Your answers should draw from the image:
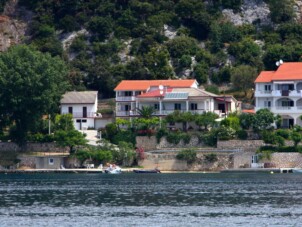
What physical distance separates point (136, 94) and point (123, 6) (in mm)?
21649

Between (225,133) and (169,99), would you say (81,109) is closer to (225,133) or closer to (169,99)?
(169,99)

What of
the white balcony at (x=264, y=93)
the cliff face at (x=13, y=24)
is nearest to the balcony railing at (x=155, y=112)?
the white balcony at (x=264, y=93)

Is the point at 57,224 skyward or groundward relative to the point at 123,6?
groundward

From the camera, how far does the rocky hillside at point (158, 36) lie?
12306cm

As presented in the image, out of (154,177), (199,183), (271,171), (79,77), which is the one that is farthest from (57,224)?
(79,77)

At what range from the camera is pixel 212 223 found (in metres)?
60.6

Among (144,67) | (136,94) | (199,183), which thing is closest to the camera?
(199,183)

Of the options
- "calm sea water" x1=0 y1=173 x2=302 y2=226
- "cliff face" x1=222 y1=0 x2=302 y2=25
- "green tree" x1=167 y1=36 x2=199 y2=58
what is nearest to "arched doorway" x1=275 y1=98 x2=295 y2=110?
"calm sea water" x1=0 y1=173 x2=302 y2=226

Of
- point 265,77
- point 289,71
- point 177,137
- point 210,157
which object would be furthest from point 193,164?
point 289,71

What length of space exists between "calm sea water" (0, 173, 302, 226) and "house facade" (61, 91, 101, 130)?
16.4m

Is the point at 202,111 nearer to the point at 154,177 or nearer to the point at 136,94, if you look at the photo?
the point at 136,94

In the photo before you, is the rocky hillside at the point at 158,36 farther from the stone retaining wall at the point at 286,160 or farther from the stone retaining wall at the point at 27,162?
the stone retaining wall at the point at 27,162

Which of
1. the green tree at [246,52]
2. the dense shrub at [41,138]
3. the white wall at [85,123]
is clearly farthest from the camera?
the green tree at [246,52]

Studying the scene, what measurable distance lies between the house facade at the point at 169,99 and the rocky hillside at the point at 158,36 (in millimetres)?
4793
